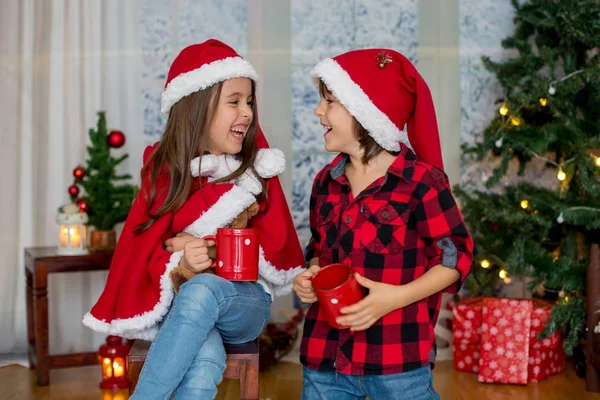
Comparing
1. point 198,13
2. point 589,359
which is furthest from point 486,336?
point 198,13

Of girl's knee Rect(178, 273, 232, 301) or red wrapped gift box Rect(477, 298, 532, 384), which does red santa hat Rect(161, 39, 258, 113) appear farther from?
red wrapped gift box Rect(477, 298, 532, 384)

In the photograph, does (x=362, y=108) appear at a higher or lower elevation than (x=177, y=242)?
higher

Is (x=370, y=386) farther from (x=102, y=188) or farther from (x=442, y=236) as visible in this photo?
(x=102, y=188)

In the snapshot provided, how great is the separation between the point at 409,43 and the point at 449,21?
192mm

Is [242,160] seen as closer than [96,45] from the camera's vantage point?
Yes

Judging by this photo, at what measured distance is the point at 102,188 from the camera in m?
2.99

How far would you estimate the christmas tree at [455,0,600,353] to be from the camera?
2.80m

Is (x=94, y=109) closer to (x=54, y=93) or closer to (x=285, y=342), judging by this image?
(x=54, y=93)

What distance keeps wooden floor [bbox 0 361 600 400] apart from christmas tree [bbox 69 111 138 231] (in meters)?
0.61

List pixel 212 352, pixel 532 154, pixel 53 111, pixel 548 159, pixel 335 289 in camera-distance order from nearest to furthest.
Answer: pixel 335 289 → pixel 212 352 → pixel 532 154 → pixel 548 159 → pixel 53 111

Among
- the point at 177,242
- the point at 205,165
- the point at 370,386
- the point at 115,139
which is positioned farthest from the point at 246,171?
the point at 115,139

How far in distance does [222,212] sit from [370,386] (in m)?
0.55

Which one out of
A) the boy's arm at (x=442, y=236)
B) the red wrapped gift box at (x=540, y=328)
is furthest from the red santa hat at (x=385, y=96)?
the red wrapped gift box at (x=540, y=328)

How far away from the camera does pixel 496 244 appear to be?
10.0 feet
